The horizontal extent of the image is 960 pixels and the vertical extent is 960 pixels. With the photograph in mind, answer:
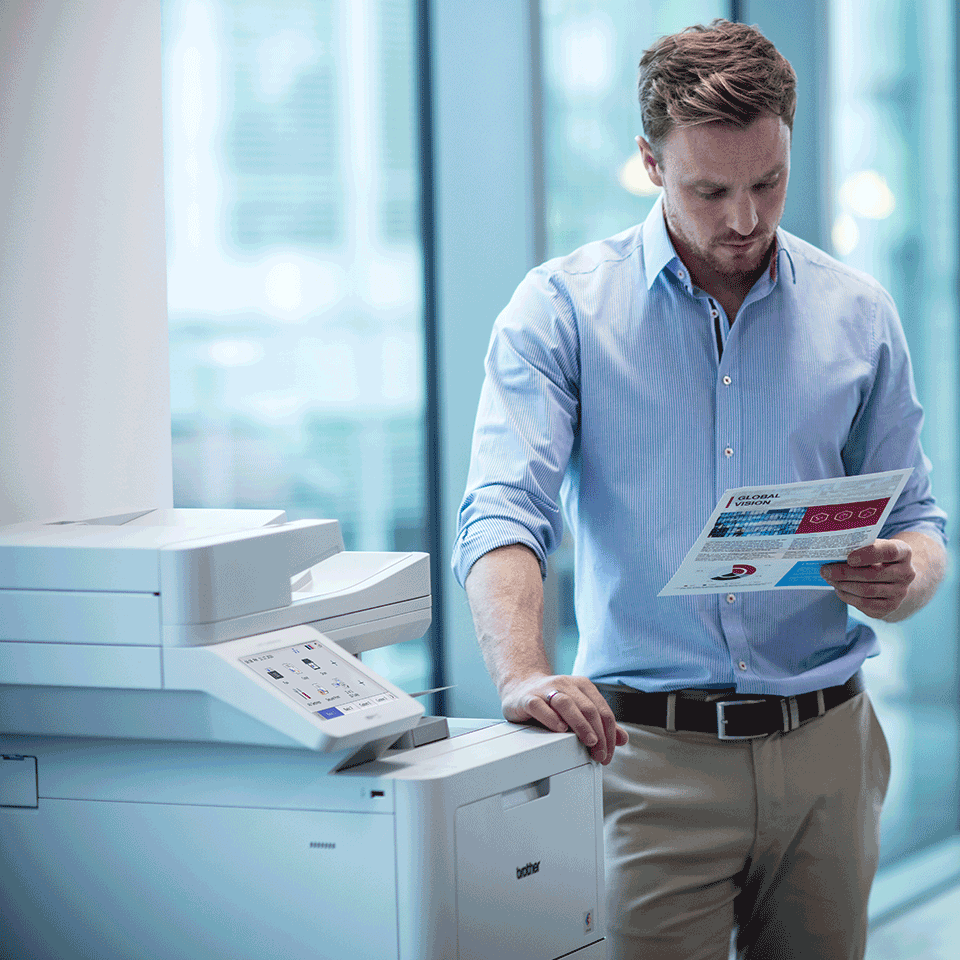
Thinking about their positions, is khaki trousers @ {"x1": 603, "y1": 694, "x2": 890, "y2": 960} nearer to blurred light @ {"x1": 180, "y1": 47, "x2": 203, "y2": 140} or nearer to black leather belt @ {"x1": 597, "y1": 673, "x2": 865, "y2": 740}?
black leather belt @ {"x1": 597, "y1": 673, "x2": 865, "y2": 740}

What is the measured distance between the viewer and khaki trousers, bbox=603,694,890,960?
166 cm

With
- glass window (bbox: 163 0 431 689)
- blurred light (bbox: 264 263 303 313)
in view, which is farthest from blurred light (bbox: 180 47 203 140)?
blurred light (bbox: 264 263 303 313)

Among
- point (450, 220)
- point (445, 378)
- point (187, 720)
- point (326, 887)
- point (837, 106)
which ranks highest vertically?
point (837, 106)

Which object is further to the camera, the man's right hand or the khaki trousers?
the khaki trousers

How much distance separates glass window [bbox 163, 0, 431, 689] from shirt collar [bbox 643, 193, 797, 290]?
2.87 feet

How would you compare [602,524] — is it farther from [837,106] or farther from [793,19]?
[837,106]

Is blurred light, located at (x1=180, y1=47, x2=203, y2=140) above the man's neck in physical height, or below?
above

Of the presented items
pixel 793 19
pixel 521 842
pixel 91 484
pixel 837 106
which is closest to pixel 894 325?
pixel 521 842

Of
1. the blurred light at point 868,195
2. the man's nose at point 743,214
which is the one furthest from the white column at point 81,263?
the blurred light at point 868,195

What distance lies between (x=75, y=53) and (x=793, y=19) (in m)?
2.32

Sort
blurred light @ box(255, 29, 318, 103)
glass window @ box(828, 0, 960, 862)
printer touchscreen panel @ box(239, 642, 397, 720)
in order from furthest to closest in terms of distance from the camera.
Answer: glass window @ box(828, 0, 960, 862), blurred light @ box(255, 29, 318, 103), printer touchscreen panel @ box(239, 642, 397, 720)

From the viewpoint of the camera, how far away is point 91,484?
166 centimetres

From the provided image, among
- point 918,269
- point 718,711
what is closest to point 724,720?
point 718,711

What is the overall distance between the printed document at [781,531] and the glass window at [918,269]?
2508 millimetres
